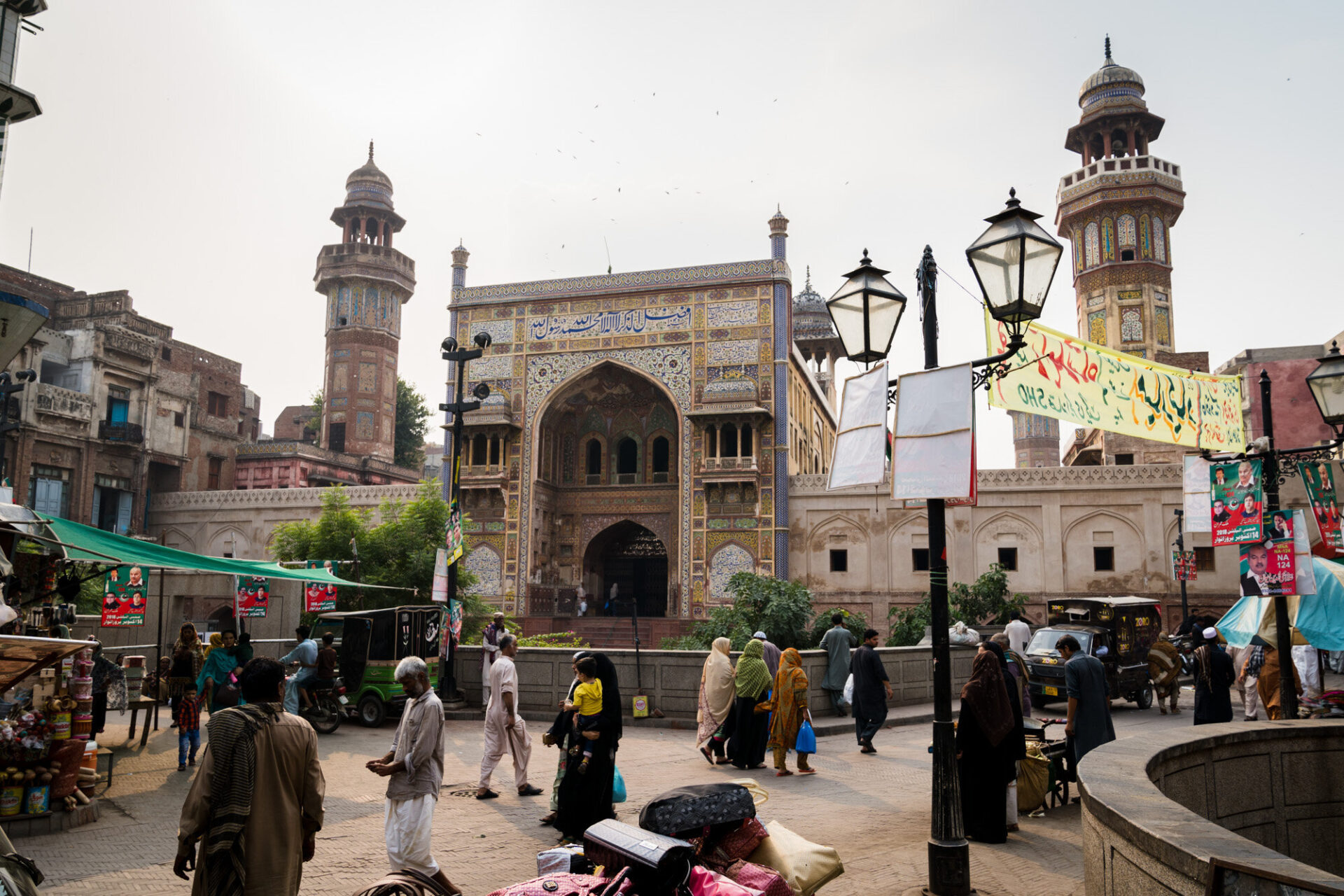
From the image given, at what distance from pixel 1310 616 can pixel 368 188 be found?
122 ft

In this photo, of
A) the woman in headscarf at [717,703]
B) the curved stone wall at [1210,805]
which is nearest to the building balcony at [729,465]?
the woman in headscarf at [717,703]

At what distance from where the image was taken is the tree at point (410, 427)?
44.2 m

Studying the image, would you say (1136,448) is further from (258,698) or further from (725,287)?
(258,698)

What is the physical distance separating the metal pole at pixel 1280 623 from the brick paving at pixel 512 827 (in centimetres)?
215

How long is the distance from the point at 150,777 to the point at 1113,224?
99.6 feet

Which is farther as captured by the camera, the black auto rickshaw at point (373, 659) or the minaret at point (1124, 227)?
the minaret at point (1124, 227)

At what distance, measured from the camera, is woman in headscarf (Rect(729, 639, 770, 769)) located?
9008 mm

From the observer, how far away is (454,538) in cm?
1212

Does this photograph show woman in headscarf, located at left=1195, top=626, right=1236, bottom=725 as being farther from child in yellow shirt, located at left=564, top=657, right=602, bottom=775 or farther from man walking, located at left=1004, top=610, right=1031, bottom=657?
child in yellow shirt, located at left=564, top=657, right=602, bottom=775

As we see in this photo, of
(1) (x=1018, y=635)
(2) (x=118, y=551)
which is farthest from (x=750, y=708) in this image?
(1) (x=1018, y=635)

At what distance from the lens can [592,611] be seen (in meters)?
28.3

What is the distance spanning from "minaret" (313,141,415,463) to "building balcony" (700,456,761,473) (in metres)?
17.0

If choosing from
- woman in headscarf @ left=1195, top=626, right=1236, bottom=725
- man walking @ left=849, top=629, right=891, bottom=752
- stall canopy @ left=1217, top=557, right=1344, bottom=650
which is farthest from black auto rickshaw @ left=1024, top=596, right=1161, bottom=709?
man walking @ left=849, top=629, right=891, bottom=752

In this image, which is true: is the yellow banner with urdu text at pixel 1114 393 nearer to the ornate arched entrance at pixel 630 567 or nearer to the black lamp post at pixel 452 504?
the black lamp post at pixel 452 504
